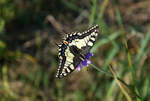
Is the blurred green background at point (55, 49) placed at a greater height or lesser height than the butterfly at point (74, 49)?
greater

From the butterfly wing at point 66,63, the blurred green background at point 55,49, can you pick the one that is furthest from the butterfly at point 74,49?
the blurred green background at point 55,49

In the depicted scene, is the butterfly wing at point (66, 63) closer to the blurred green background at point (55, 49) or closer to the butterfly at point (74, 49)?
the butterfly at point (74, 49)

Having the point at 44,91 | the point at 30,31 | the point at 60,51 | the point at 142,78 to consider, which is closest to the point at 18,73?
the point at 44,91

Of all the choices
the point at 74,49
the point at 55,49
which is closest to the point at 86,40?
the point at 74,49

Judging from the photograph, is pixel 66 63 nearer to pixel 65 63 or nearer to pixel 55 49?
pixel 65 63

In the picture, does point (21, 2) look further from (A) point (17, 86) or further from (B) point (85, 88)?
(B) point (85, 88)

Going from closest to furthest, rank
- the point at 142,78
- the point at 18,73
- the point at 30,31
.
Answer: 1. the point at 142,78
2. the point at 18,73
3. the point at 30,31

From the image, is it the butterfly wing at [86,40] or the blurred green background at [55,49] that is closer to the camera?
the butterfly wing at [86,40]
